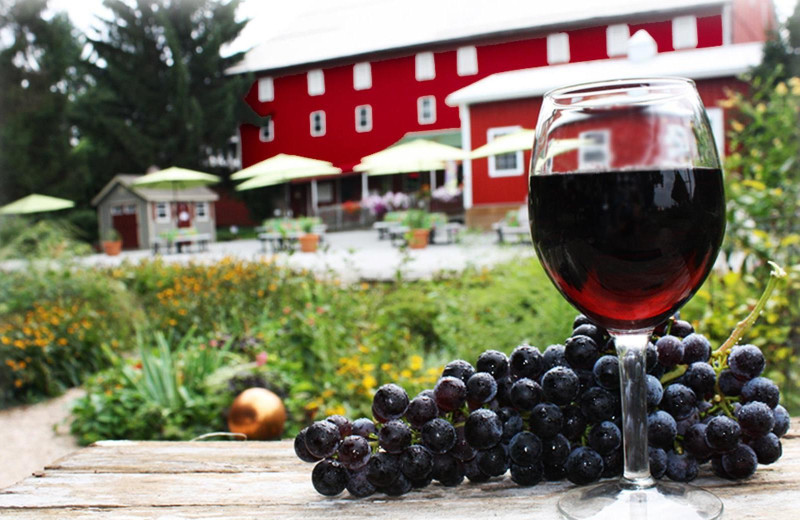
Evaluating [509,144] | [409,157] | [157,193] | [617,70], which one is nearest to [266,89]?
[157,193]

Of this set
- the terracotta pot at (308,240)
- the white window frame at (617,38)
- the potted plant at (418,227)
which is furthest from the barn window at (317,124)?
the white window frame at (617,38)

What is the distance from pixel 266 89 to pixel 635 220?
12158 millimetres

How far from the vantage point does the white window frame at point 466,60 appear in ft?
28.9

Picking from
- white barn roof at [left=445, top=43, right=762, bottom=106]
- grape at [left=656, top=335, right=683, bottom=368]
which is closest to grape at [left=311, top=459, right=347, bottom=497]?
grape at [left=656, top=335, right=683, bottom=368]

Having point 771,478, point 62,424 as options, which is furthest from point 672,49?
point 771,478

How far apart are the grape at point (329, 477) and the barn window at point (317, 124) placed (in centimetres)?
1032

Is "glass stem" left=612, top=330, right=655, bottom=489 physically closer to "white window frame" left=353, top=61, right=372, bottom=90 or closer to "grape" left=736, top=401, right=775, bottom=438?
"grape" left=736, top=401, right=775, bottom=438

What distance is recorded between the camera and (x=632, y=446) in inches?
15.5

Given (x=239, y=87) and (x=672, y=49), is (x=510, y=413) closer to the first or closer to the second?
(x=672, y=49)

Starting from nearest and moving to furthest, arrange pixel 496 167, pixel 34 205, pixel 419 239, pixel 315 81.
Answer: pixel 419 239 < pixel 315 81 < pixel 496 167 < pixel 34 205

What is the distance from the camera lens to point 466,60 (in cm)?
927

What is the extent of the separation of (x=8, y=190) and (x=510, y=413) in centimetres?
1422

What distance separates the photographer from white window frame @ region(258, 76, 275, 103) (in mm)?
11286

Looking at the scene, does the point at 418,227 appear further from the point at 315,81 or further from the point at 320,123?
the point at 315,81
